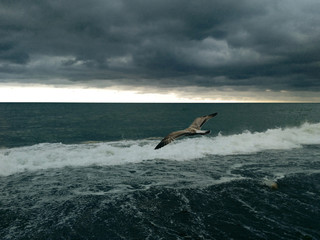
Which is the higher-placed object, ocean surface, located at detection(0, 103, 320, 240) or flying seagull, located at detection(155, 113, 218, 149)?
flying seagull, located at detection(155, 113, 218, 149)

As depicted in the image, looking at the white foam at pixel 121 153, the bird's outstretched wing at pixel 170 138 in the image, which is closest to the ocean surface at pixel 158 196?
the white foam at pixel 121 153

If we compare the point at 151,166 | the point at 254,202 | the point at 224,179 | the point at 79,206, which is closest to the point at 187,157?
the point at 151,166

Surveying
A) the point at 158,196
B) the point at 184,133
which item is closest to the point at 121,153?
the point at 158,196

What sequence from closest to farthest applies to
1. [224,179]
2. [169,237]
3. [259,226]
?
[169,237] < [259,226] < [224,179]

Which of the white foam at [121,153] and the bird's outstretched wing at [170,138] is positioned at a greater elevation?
the bird's outstretched wing at [170,138]

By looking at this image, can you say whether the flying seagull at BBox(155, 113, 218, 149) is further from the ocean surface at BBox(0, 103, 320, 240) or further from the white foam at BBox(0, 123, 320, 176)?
the white foam at BBox(0, 123, 320, 176)

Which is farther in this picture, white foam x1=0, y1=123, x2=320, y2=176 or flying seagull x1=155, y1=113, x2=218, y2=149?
white foam x1=0, y1=123, x2=320, y2=176

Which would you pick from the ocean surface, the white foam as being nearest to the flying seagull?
the ocean surface

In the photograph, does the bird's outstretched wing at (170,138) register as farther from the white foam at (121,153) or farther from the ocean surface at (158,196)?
the white foam at (121,153)

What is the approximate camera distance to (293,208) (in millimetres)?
10992

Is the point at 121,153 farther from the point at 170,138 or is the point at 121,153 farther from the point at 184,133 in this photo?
the point at 170,138

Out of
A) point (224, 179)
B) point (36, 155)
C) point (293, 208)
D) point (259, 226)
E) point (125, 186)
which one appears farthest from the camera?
point (36, 155)

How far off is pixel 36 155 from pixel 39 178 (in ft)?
21.2

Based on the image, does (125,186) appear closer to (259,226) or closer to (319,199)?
(259,226)
